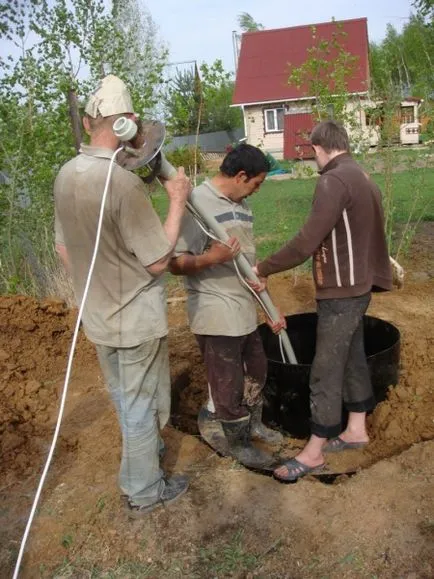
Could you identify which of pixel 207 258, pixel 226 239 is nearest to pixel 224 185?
pixel 226 239

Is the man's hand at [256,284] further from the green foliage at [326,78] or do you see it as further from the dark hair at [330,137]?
the green foliage at [326,78]

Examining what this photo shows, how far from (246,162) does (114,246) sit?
0.99m

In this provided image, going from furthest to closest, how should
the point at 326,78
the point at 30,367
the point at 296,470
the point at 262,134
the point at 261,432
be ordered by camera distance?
the point at 262,134 < the point at 326,78 < the point at 30,367 < the point at 261,432 < the point at 296,470

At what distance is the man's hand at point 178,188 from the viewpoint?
101 inches

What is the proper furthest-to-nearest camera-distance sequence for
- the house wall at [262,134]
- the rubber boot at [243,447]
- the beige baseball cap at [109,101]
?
the house wall at [262,134] < the rubber boot at [243,447] < the beige baseball cap at [109,101]

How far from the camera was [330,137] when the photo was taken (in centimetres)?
313

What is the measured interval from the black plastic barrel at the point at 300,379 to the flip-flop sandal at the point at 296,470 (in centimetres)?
46

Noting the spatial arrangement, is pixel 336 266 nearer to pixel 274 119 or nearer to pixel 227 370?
pixel 227 370

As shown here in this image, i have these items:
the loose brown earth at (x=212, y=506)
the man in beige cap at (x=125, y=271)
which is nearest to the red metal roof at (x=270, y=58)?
the loose brown earth at (x=212, y=506)

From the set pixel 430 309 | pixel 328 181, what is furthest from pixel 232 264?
pixel 430 309

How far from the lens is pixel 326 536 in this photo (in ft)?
8.93

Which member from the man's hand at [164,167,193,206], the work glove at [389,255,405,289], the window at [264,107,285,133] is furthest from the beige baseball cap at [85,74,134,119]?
the window at [264,107,285,133]

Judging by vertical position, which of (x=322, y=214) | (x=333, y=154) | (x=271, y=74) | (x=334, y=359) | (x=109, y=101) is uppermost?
(x=271, y=74)

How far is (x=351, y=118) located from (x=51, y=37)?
3.89m
